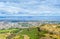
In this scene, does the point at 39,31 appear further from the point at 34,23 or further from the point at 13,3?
the point at 13,3

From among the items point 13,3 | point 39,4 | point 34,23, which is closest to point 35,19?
point 34,23

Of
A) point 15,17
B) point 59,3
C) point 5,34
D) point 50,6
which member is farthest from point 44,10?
point 5,34

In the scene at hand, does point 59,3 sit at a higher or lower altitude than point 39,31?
higher

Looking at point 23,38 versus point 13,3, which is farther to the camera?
point 13,3

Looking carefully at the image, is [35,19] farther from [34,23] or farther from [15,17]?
[15,17]

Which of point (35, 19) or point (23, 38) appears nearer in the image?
point (23, 38)

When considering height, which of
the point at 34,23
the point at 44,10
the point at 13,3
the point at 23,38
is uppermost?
the point at 13,3
